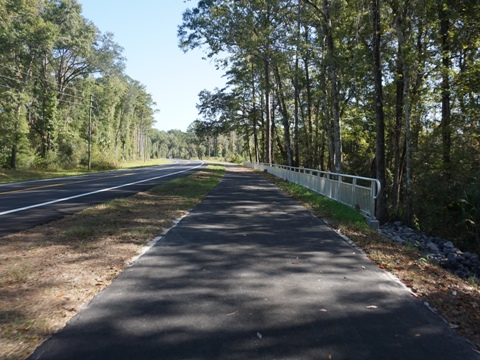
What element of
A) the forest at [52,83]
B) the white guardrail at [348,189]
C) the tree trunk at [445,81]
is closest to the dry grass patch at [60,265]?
the white guardrail at [348,189]

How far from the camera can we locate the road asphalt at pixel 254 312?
3141 mm

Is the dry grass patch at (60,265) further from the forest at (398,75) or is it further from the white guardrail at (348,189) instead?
the forest at (398,75)

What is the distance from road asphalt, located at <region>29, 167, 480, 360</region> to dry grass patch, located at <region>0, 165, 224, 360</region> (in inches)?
9.1

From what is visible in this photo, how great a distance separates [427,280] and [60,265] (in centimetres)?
530

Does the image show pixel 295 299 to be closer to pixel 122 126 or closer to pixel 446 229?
pixel 446 229

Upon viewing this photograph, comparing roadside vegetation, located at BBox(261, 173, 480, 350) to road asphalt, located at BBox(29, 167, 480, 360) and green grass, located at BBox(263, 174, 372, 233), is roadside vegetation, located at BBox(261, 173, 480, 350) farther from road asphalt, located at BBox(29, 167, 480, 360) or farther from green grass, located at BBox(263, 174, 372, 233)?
road asphalt, located at BBox(29, 167, 480, 360)

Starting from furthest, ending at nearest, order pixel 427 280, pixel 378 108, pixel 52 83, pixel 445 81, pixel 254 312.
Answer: pixel 52 83 → pixel 445 81 → pixel 378 108 → pixel 427 280 → pixel 254 312

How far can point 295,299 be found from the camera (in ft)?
13.9

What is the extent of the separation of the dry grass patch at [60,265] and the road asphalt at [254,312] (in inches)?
9.1

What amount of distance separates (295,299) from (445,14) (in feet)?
46.3

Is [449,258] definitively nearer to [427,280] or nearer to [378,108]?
[427,280]

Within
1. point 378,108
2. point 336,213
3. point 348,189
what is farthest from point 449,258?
point 378,108

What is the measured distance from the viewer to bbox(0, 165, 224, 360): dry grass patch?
3.51 meters

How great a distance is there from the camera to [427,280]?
202 inches
